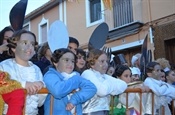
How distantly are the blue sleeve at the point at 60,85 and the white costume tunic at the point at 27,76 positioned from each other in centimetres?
12

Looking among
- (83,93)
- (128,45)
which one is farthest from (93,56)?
(128,45)

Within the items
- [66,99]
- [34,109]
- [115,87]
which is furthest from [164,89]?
[34,109]

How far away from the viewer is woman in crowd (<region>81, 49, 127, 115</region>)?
7.86 feet

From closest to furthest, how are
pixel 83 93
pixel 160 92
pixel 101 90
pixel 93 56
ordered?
pixel 83 93 → pixel 101 90 → pixel 93 56 → pixel 160 92

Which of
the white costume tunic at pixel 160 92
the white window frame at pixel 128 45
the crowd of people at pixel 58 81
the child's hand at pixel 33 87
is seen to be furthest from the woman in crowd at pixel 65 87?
the white window frame at pixel 128 45

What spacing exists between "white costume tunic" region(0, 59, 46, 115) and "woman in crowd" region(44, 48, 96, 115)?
0.28 feet

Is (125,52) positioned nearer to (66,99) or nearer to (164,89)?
(164,89)

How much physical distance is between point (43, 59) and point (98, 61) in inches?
24.7

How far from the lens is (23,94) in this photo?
5.38 feet

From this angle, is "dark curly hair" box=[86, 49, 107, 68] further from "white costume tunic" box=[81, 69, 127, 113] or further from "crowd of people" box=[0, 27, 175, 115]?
"white costume tunic" box=[81, 69, 127, 113]

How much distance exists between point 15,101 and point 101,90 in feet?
3.08

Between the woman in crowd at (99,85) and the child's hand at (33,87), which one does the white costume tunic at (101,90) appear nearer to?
the woman in crowd at (99,85)

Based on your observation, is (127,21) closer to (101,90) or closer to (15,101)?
(101,90)

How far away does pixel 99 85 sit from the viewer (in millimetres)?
2379
